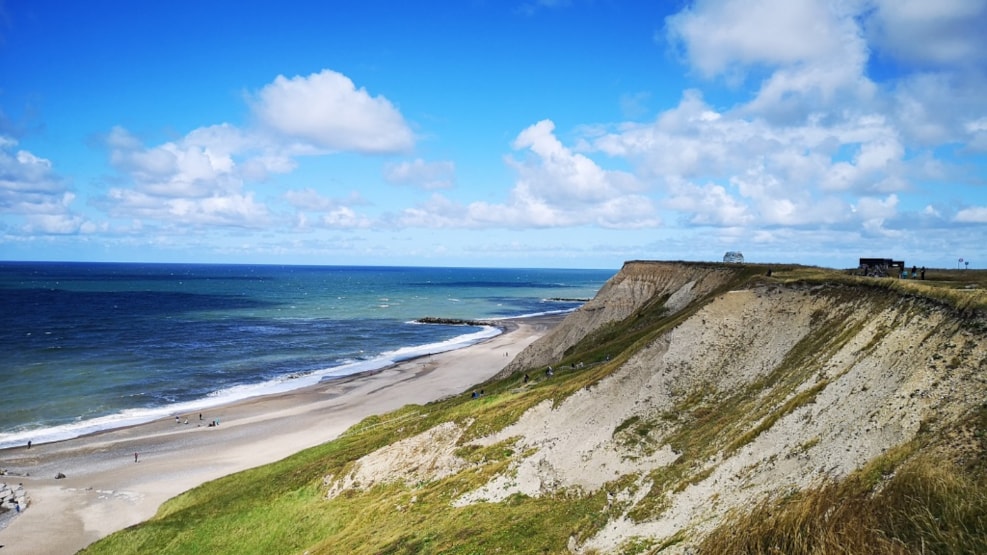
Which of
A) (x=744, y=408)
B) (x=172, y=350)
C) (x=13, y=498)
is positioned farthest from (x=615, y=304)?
(x=172, y=350)

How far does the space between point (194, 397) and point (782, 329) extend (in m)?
65.4

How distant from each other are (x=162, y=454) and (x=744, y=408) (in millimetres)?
48545

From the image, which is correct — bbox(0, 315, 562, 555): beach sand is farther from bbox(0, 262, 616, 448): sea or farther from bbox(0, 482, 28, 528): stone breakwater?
bbox(0, 262, 616, 448): sea

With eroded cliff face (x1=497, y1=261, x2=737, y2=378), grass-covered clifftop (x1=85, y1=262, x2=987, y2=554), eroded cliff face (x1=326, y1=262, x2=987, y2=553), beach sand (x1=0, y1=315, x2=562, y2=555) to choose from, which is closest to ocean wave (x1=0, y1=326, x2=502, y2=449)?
beach sand (x1=0, y1=315, x2=562, y2=555)

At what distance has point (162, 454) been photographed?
167 ft

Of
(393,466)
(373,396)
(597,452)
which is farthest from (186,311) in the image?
(597,452)

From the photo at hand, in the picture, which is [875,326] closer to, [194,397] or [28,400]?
[194,397]

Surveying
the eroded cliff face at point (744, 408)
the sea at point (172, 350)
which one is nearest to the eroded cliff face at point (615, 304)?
the eroded cliff face at point (744, 408)

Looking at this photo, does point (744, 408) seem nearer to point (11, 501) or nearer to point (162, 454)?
point (11, 501)

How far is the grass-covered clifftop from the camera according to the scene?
14141mm

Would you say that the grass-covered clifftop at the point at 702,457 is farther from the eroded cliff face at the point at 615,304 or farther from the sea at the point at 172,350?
the sea at the point at 172,350

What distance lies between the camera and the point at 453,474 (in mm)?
30703

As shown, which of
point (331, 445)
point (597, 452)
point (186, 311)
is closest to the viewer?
point (597, 452)

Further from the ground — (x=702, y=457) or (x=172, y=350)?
(x=702, y=457)
